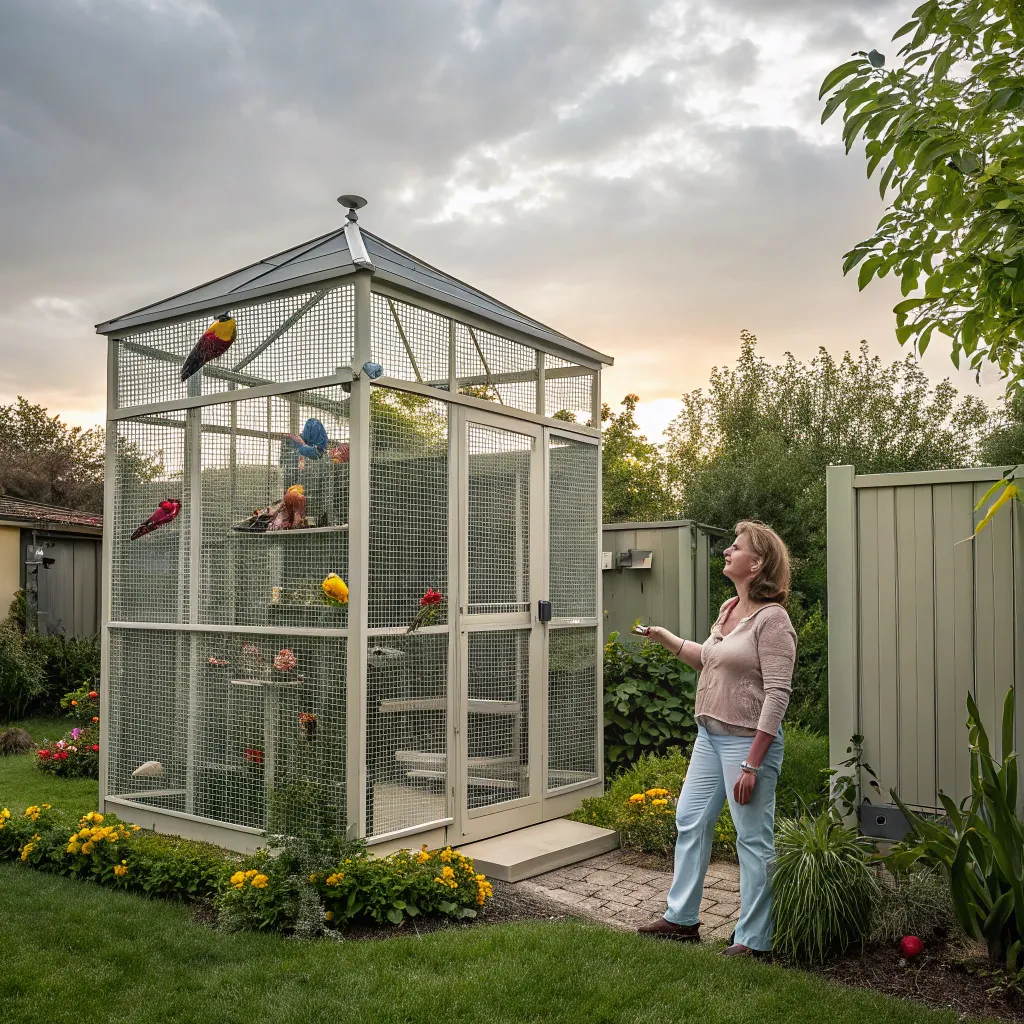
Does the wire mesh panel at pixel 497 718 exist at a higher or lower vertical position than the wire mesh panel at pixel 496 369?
lower

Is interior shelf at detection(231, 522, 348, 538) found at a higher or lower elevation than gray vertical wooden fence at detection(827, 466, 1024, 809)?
higher

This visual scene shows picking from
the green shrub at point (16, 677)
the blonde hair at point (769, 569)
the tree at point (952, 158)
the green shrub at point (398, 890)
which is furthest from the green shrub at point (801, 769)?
the green shrub at point (16, 677)

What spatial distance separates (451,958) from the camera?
3537 millimetres

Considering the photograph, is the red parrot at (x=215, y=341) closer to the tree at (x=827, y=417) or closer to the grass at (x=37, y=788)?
the grass at (x=37, y=788)

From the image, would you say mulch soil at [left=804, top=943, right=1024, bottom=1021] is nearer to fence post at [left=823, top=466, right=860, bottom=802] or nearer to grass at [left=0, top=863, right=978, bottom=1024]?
grass at [left=0, top=863, right=978, bottom=1024]

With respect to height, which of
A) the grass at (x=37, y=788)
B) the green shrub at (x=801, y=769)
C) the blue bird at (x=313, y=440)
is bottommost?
the grass at (x=37, y=788)

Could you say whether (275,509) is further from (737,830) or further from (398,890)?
(737,830)

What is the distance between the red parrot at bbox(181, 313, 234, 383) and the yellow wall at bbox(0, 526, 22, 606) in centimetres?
654

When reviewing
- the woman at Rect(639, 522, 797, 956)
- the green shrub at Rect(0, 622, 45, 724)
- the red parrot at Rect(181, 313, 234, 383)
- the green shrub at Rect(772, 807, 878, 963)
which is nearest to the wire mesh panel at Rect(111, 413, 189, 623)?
the red parrot at Rect(181, 313, 234, 383)

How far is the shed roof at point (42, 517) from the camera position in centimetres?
1056

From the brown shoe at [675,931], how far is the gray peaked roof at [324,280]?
10.7ft

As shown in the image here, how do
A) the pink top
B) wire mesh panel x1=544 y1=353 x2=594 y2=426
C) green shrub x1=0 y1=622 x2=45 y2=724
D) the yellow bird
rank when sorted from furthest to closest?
green shrub x1=0 y1=622 x2=45 y2=724 → wire mesh panel x1=544 y1=353 x2=594 y2=426 → the yellow bird → the pink top

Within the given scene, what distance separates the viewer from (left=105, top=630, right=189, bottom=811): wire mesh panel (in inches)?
210

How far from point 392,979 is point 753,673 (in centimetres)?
174
